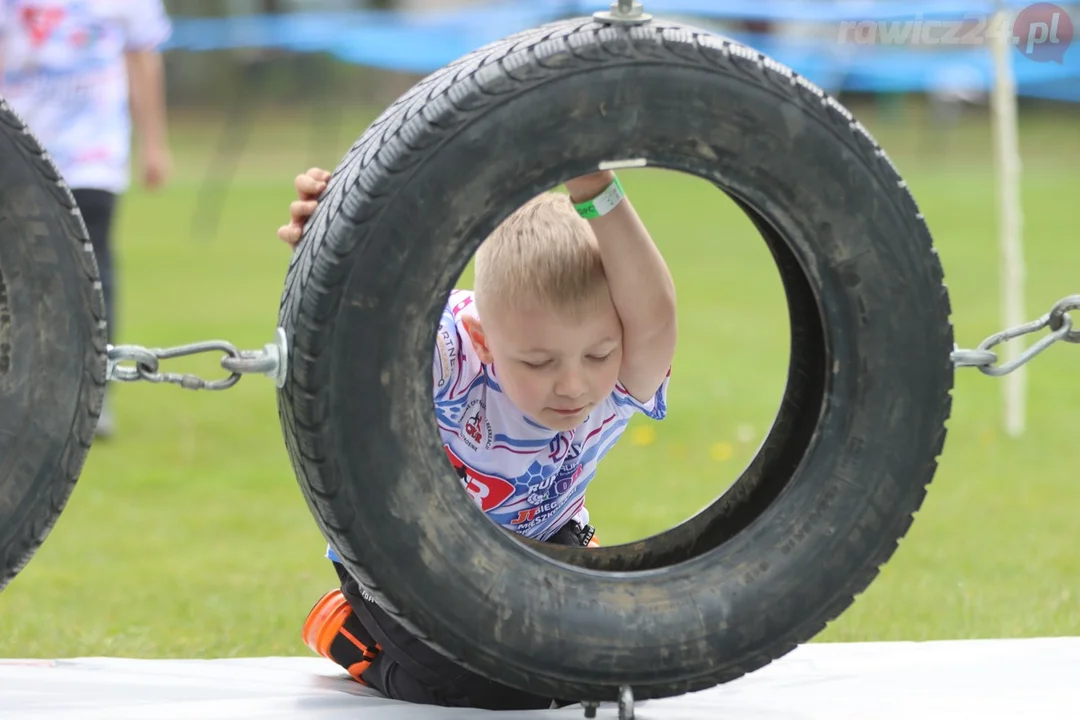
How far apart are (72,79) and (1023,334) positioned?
4287mm

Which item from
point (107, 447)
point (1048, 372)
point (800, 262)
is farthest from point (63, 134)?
point (1048, 372)

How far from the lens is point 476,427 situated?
9.27ft

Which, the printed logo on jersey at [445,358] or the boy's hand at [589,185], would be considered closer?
the boy's hand at [589,185]

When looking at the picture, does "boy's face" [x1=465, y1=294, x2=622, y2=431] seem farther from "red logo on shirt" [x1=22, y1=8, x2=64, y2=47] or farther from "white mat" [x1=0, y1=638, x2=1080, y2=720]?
"red logo on shirt" [x1=22, y1=8, x2=64, y2=47]

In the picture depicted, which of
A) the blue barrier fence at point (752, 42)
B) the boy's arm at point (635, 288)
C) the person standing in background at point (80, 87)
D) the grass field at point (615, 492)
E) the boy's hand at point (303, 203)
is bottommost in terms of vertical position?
the grass field at point (615, 492)

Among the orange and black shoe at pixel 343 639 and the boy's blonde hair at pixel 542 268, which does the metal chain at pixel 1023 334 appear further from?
the orange and black shoe at pixel 343 639

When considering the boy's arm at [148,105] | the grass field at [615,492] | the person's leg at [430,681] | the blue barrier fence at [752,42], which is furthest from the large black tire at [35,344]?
the blue barrier fence at [752,42]

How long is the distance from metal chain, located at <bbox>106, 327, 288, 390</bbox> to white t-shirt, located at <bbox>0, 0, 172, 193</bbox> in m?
3.43

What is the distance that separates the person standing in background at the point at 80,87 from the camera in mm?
5551

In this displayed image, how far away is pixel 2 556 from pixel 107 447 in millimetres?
4061

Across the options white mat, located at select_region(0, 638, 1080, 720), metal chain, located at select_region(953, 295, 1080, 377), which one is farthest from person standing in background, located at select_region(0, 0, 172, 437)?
metal chain, located at select_region(953, 295, 1080, 377)

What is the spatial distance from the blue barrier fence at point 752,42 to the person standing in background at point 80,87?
7285 mm

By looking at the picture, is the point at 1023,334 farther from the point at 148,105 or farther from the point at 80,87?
the point at 148,105

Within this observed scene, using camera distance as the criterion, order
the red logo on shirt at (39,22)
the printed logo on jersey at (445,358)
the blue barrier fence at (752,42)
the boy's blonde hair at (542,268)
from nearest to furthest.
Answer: the boy's blonde hair at (542,268)
the printed logo on jersey at (445,358)
the red logo on shirt at (39,22)
the blue barrier fence at (752,42)
